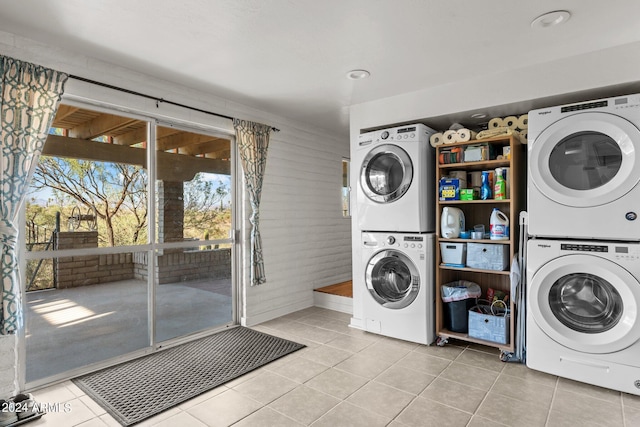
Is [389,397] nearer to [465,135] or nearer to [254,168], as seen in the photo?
[465,135]

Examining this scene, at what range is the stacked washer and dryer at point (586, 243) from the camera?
2.32 metres

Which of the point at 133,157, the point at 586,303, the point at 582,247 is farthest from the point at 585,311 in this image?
the point at 133,157

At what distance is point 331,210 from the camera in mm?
5152

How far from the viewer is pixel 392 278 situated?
348cm

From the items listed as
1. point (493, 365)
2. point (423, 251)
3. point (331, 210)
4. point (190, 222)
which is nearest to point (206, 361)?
point (190, 222)

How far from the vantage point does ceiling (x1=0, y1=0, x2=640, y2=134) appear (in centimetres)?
208

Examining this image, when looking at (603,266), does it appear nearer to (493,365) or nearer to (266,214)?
(493,365)

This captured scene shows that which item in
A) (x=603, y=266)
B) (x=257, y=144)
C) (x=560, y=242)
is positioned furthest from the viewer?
(x=257, y=144)

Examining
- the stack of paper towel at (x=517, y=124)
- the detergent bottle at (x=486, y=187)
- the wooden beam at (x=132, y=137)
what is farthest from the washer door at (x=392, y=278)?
the wooden beam at (x=132, y=137)

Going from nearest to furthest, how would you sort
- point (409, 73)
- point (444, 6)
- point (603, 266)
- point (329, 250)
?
point (444, 6) → point (603, 266) → point (409, 73) → point (329, 250)

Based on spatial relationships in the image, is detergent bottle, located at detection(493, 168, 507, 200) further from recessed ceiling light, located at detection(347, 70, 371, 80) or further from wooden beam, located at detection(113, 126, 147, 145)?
wooden beam, located at detection(113, 126, 147, 145)

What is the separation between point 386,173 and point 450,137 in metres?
0.66

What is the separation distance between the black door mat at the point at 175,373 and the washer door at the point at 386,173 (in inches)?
64.2

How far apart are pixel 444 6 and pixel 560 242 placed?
1791mm
